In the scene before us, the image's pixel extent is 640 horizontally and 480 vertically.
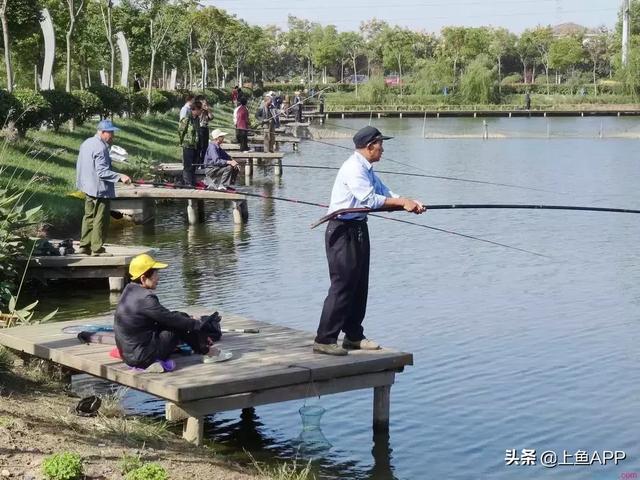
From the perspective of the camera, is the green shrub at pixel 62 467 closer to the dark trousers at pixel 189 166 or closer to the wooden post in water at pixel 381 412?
the wooden post in water at pixel 381 412

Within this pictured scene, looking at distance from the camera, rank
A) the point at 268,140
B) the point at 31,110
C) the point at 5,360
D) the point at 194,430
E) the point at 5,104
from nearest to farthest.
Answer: the point at 194,430
the point at 5,360
the point at 5,104
the point at 31,110
the point at 268,140

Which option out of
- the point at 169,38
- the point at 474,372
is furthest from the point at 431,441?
the point at 169,38

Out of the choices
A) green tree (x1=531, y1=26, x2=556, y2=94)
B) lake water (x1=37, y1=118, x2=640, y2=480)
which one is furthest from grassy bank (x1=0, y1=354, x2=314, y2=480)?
green tree (x1=531, y1=26, x2=556, y2=94)

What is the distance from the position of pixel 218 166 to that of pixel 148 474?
544 inches

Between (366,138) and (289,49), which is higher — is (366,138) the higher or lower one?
the lower one

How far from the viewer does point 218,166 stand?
2038cm

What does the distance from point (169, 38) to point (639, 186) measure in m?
29.7

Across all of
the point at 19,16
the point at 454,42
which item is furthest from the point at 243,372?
the point at 454,42

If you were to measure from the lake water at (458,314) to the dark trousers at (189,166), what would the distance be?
896 millimetres

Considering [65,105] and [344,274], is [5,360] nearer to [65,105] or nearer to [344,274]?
[344,274]

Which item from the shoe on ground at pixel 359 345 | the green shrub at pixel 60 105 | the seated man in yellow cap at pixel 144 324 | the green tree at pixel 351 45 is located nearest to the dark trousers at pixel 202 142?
the green shrub at pixel 60 105

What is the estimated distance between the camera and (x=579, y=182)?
101ft

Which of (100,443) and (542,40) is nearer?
(100,443)

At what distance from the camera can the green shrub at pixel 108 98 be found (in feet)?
105
